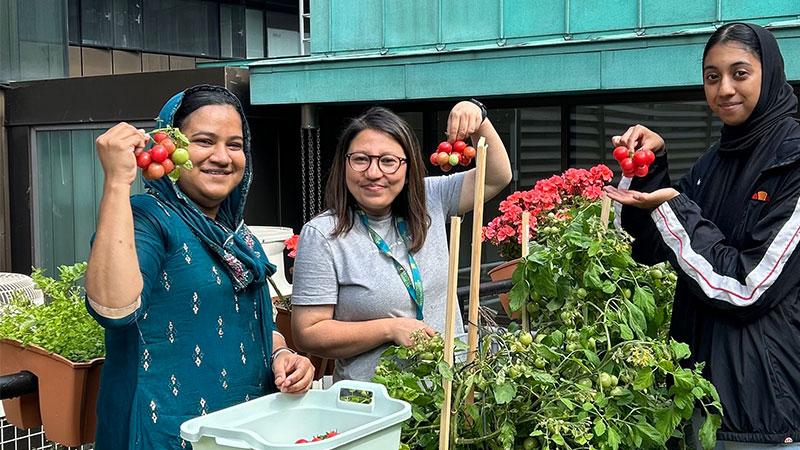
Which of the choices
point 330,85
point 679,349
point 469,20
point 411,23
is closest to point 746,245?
point 679,349

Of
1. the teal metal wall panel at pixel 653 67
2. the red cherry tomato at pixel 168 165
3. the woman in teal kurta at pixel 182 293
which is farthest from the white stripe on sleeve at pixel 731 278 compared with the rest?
the teal metal wall panel at pixel 653 67

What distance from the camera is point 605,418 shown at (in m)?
2.17

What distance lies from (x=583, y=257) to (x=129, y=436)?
121cm

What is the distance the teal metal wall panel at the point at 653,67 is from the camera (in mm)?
6512

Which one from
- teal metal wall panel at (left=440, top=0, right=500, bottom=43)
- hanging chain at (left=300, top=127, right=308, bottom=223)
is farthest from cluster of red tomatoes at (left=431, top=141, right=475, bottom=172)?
hanging chain at (left=300, top=127, right=308, bottom=223)

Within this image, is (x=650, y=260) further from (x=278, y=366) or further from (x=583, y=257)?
(x=278, y=366)

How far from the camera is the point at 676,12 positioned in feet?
22.0

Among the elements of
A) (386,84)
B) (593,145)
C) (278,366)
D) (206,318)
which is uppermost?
(386,84)

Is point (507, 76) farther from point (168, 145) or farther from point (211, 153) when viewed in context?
point (168, 145)

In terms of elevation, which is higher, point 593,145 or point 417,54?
point 417,54

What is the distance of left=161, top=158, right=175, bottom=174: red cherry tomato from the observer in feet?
6.28

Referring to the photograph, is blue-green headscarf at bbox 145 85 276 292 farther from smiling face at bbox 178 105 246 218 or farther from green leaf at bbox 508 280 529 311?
green leaf at bbox 508 280 529 311

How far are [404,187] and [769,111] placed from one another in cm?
98

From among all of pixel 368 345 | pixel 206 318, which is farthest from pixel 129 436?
pixel 368 345
